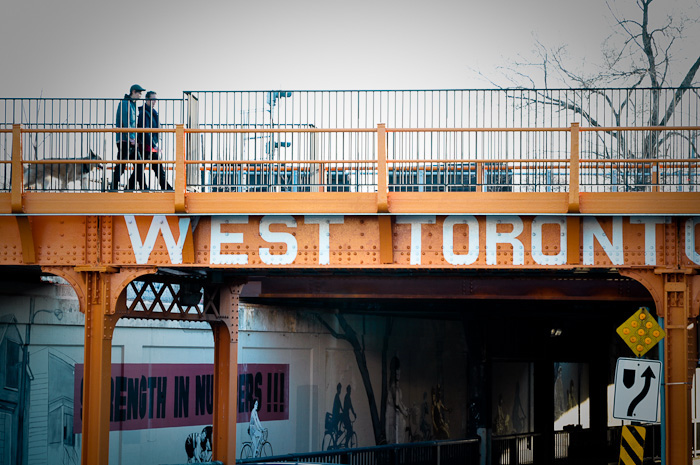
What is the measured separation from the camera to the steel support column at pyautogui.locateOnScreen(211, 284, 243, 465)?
57.9ft

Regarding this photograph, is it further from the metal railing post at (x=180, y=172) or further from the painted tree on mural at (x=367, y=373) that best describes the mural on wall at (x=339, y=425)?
the metal railing post at (x=180, y=172)

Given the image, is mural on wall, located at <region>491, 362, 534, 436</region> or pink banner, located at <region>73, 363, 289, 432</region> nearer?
pink banner, located at <region>73, 363, 289, 432</region>

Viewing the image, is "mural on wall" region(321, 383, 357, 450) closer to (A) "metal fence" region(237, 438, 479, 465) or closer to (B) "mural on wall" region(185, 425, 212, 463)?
(A) "metal fence" region(237, 438, 479, 465)

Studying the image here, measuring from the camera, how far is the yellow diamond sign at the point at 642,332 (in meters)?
13.6

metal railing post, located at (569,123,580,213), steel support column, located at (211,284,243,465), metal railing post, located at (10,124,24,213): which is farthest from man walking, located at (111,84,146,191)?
metal railing post, located at (569,123,580,213)

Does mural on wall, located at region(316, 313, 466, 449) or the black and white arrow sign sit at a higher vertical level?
the black and white arrow sign

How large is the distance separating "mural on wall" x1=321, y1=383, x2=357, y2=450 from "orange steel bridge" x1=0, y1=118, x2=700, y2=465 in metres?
12.1

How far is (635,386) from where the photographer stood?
13055mm

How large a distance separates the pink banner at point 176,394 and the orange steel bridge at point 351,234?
234 inches

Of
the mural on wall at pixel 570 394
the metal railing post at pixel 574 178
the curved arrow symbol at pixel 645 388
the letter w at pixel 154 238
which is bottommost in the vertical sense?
the mural on wall at pixel 570 394

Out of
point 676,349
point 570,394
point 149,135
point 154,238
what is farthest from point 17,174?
point 570,394

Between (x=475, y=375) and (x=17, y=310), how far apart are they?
15023mm

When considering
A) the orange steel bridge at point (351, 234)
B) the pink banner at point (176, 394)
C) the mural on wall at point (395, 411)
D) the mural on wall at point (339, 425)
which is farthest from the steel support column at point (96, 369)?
the mural on wall at point (395, 411)

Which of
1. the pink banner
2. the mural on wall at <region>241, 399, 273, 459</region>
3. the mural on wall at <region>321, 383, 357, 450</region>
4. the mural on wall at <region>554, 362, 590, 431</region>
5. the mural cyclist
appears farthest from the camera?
the mural on wall at <region>554, 362, 590, 431</region>
